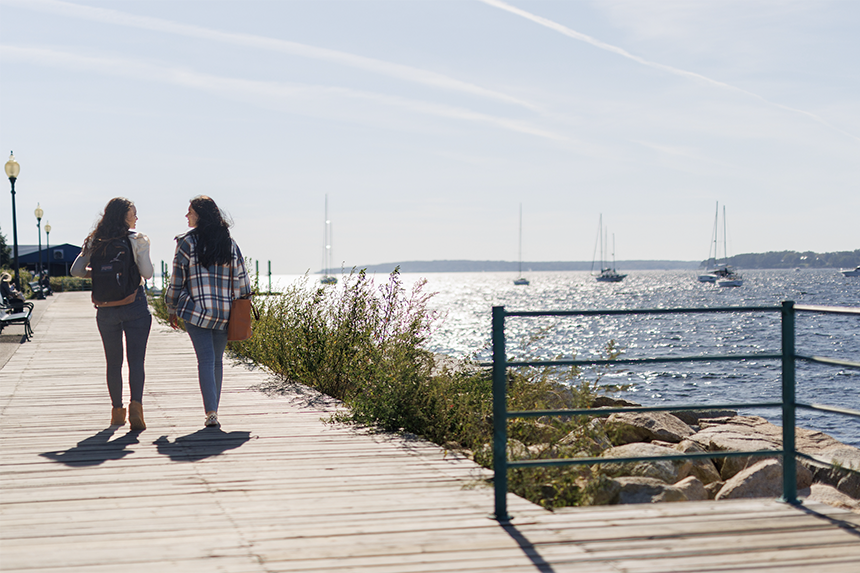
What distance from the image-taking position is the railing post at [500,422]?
13.4ft

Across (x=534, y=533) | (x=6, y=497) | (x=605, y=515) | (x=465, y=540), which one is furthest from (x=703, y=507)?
(x=6, y=497)

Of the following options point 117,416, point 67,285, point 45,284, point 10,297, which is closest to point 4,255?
point 67,285

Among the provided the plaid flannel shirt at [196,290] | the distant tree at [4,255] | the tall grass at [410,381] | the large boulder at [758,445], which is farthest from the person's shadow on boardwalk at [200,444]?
the distant tree at [4,255]

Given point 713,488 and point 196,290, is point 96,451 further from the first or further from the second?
point 713,488

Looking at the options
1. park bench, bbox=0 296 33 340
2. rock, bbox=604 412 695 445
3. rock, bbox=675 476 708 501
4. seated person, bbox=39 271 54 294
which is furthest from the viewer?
seated person, bbox=39 271 54 294

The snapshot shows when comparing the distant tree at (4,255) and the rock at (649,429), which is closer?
the rock at (649,429)

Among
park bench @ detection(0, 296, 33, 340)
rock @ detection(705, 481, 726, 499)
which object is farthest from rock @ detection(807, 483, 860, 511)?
park bench @ detection(0, 296, 33, 340)

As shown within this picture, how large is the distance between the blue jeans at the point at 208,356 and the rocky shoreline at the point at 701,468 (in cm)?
310

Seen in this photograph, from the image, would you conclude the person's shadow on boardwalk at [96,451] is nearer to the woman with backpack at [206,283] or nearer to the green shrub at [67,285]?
the woman with backpack at [206,283]

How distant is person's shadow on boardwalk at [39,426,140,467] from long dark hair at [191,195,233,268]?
1.59 m

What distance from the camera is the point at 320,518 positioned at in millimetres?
4195

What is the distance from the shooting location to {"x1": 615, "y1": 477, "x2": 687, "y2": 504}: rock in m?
5.50

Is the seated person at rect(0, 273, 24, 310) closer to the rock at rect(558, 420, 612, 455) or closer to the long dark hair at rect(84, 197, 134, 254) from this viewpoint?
the long dark hair at rect(84, 197, 134, 254)

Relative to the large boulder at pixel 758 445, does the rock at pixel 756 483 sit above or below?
above
